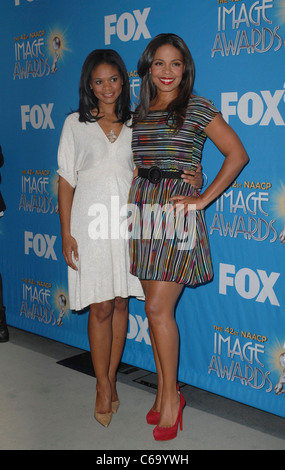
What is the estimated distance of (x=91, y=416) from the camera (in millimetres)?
2553

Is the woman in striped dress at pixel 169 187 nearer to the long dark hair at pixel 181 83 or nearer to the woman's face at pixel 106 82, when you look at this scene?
the long dark hair at pixel 181 83

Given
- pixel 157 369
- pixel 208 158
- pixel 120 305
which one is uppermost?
pixel 208 158

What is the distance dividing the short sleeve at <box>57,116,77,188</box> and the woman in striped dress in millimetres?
270

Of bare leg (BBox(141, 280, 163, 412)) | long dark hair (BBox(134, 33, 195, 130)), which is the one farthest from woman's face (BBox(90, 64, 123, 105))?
bare leg (BBox(141, 280, 163, 412))

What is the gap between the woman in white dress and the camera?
2.35 m

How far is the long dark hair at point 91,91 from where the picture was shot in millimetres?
2344

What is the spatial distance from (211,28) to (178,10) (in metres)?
0.21


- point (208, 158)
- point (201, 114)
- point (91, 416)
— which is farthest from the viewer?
point (208, 158)

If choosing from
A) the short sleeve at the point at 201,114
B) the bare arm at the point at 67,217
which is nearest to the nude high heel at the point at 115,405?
the bare arm at the point at 67,217

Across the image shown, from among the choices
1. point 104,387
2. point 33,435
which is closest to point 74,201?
point 104,387

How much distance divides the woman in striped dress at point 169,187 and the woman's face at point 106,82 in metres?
0.12

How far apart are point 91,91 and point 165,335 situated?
107cm

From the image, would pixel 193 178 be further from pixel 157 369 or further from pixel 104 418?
pixel 104 418

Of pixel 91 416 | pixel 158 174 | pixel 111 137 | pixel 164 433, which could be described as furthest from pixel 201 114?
pixel 91 416
